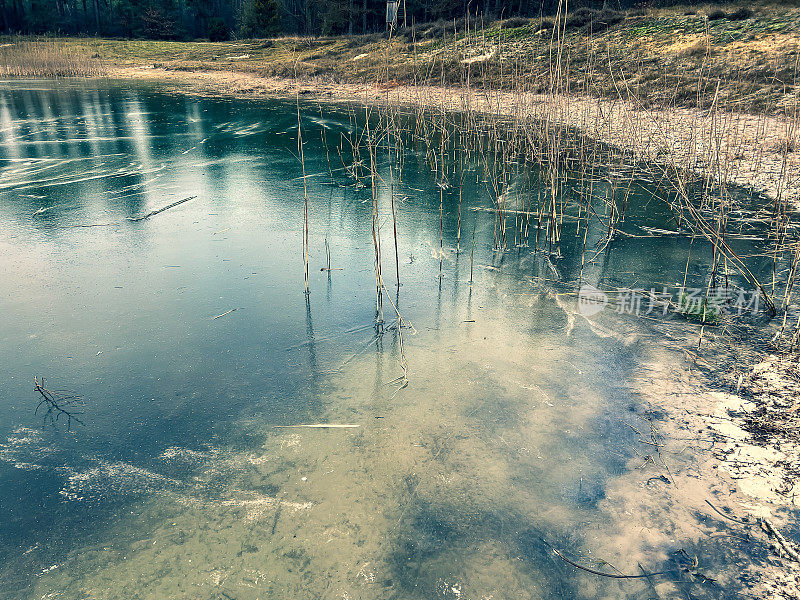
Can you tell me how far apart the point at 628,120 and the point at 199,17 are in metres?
39.0

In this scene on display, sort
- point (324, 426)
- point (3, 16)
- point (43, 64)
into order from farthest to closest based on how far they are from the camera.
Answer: point (3, 16), point (43, 64), point (324, 426)

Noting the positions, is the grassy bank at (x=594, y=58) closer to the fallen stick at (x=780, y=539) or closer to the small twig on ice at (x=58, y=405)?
the fallen stick at (x=780, y=539)

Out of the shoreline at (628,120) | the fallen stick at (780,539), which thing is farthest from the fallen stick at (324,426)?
the shoreline at (628,120)

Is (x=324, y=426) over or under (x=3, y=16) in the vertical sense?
under

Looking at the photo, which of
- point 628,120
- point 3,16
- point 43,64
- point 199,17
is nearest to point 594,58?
point 628,120

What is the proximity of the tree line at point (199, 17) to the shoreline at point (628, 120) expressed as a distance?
9.91 meters

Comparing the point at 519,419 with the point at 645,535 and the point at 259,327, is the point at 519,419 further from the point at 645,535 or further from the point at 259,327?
the point at 259,327

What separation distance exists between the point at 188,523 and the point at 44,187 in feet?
20.3

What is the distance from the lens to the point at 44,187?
6848 mm

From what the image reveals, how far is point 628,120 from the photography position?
9.55 metres

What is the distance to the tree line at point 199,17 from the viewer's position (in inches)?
1125

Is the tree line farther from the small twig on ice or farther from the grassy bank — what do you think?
the small twig on ice

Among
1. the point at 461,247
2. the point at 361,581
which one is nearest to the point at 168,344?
the point at 361,581

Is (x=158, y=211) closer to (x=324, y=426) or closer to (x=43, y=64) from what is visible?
(x=324, y=426)
